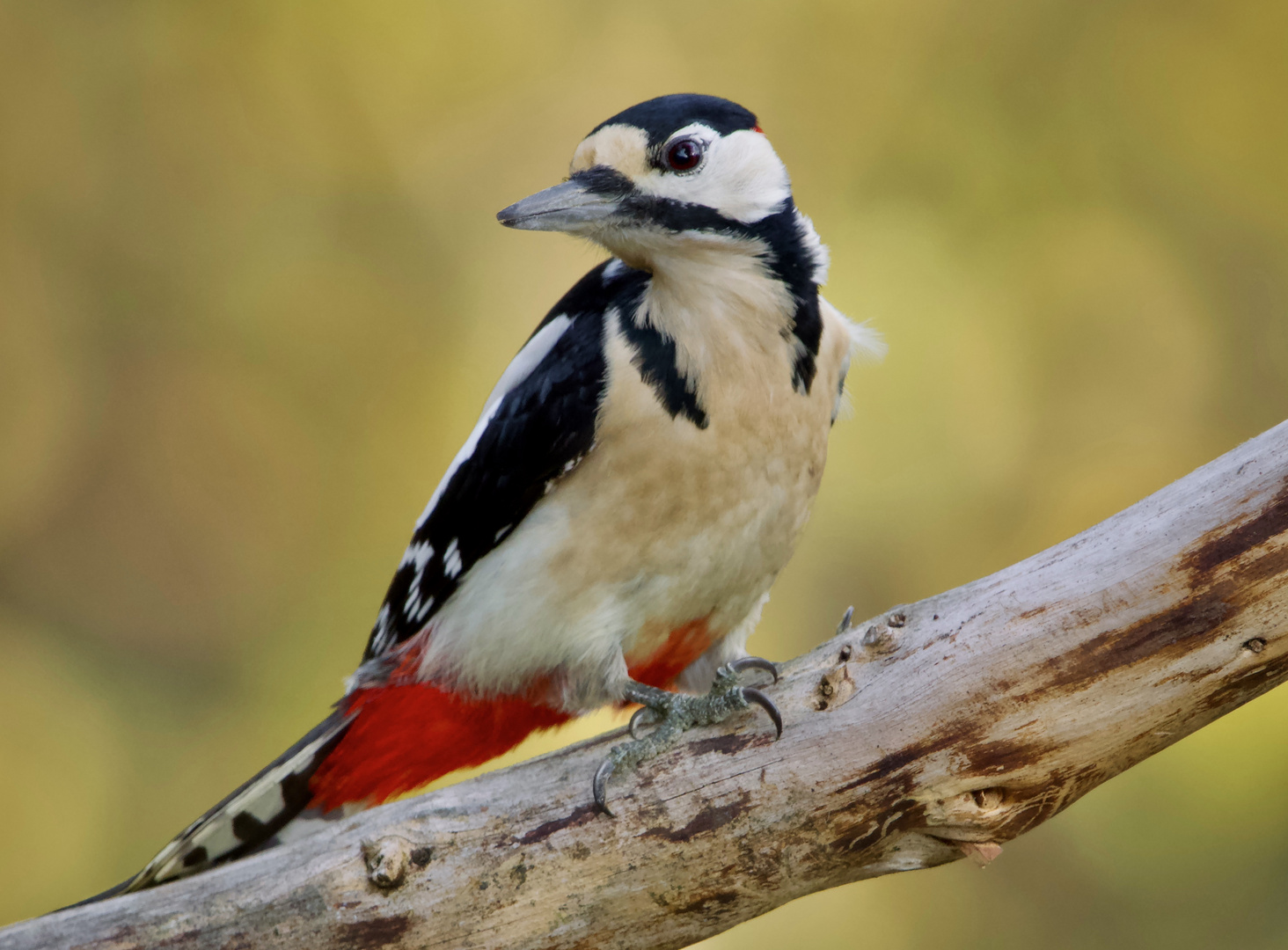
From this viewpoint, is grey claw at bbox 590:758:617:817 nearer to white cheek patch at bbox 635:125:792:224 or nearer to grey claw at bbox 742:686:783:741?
grey claw at bbox 742:686:783:741

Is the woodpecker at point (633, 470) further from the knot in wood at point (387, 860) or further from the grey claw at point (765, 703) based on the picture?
the knot in wood at point (387, 860)

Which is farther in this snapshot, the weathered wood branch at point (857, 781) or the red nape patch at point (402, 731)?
the red nape patch at point (402, 731)

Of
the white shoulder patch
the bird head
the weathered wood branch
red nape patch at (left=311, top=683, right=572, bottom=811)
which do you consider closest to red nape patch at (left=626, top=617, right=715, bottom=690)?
red nape patch at (left=311, top=683, right=572, bottom=811)

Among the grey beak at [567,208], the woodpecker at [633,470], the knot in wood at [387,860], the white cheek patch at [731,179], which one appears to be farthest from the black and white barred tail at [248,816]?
the white cheek patch at [731,179]

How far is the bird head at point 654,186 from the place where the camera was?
1248 mm

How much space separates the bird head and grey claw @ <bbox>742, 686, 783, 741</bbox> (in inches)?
20.8

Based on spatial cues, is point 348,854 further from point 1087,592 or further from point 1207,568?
point 1207,568

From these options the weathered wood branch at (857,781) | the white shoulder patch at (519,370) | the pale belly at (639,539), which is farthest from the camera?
the white shoulder patch at (519,370)

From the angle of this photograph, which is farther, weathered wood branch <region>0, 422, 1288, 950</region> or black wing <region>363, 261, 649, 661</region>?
black wing <region>363, 261, 649, 661</region>

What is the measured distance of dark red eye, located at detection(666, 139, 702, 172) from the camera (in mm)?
1256

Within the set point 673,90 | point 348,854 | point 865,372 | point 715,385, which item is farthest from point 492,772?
point 673,90

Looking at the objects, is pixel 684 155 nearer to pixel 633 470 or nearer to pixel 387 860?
pixel 633 470

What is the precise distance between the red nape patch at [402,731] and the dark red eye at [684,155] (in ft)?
2.42

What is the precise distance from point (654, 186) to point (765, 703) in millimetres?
605
